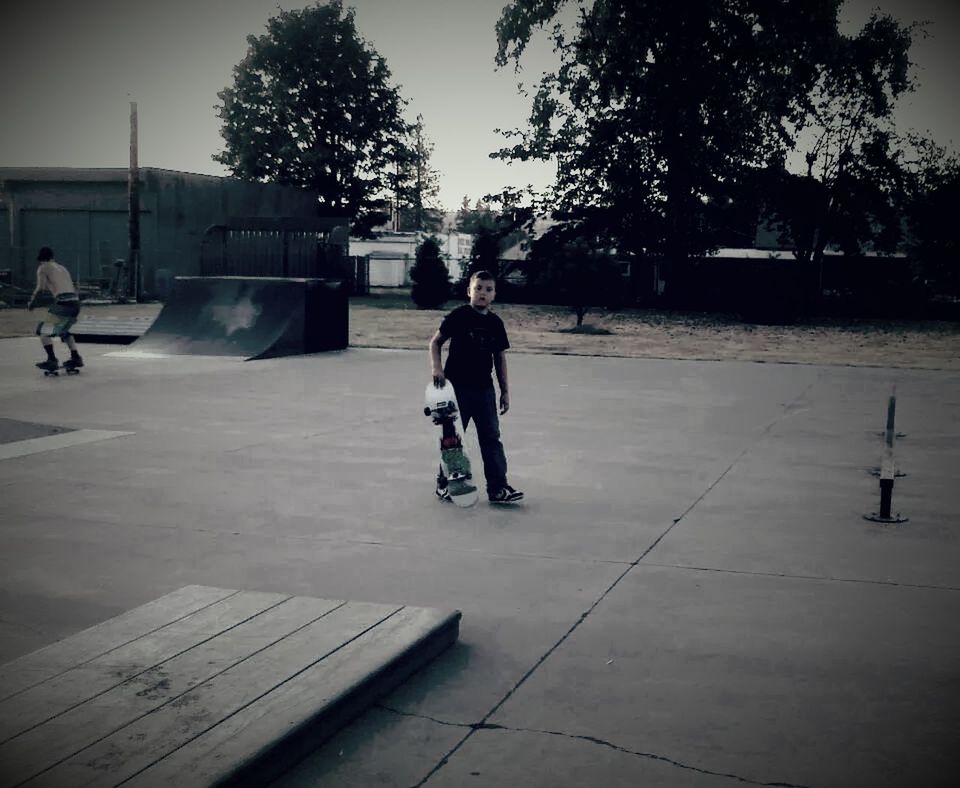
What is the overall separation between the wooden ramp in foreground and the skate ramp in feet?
47.4

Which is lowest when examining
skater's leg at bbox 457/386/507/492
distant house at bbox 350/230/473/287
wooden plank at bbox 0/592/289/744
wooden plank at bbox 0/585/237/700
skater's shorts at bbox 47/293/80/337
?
wooden plank at bbox 0/585/237/700

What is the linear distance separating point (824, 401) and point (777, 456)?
495cm

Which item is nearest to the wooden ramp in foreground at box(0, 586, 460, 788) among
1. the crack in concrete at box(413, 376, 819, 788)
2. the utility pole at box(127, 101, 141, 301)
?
the crack in concrete at box(413, 376, 819, 788)

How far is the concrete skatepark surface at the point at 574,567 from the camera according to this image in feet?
11.8

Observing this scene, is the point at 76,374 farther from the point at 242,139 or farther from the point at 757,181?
the point at 242,139

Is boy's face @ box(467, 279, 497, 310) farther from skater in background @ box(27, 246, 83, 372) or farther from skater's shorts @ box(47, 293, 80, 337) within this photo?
skater's shorts @ box(47, 293, 80, 337)

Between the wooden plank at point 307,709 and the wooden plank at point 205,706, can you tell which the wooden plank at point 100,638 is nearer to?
the wooden plank at point 205,706

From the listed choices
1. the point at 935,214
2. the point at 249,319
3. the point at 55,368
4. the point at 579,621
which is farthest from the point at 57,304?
the point at 935,214

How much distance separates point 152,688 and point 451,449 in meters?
3.96

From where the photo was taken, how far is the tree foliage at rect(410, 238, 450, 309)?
42.4 metres

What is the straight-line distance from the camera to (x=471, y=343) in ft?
24.9

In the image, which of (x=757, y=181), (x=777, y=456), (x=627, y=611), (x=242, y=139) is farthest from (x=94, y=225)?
(x=627, y=611)

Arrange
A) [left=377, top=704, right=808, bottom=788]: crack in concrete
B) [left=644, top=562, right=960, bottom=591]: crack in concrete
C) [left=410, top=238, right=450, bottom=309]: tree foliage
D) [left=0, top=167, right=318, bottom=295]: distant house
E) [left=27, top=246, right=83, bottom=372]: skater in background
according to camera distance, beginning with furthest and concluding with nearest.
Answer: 1. [left=0, top=167, right=318, bottom=295]: distant house
2. [left=410, top=238, right=450, bottom=309]: tree foliage
3. [left=27, top=246, right=83, bottom=372]: skater in background
4. [left=644, top=562, right=960, bottom=591]: crack in concrete
5. [left=377, top=704, right=808, bottom=788]: crack in concrete

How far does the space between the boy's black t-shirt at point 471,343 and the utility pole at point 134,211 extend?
36.3 m
